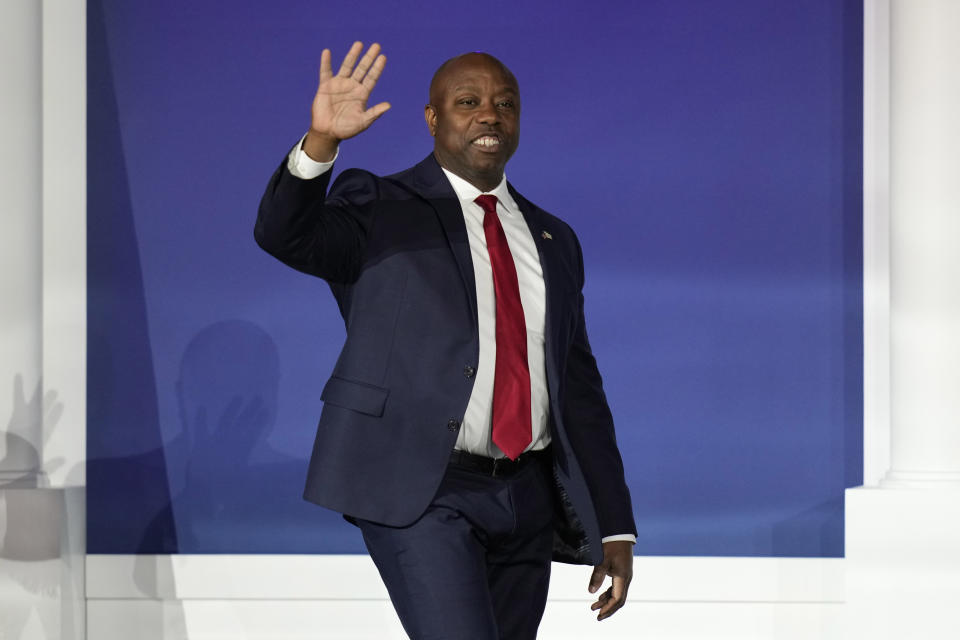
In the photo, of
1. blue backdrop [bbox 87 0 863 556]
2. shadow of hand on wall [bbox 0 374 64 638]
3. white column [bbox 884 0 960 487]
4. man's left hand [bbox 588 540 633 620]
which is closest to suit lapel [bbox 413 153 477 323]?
man's left hand [bbox 588 540 633 620]

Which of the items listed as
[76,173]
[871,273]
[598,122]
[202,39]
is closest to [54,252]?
[76,173]

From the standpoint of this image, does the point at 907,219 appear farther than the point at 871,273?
No

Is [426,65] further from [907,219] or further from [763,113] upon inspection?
[907,219]

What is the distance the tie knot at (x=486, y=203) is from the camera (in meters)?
2.13

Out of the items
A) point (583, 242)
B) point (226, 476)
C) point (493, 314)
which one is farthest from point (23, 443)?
point (493, 314)

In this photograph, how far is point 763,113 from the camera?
4.10 metres

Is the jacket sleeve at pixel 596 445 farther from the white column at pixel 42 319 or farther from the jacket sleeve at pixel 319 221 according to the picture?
the white column at pixel 42 319

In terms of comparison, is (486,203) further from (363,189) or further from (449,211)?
(363,189)

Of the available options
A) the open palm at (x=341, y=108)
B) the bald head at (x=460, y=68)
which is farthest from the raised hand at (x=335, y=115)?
the bald head at (x=460, y=68)

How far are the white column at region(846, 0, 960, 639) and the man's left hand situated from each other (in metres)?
1.68

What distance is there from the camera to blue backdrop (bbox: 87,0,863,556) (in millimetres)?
4016

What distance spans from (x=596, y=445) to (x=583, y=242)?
196 centimetres

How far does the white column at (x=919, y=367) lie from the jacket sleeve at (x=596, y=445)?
1677 mm

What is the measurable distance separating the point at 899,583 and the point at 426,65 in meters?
2.23
